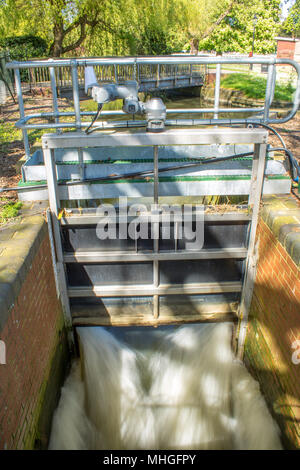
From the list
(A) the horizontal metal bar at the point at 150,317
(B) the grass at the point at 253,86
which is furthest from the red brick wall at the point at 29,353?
(B) the grass at the point at 253,86

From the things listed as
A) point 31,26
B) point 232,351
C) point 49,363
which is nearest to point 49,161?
point 49,363

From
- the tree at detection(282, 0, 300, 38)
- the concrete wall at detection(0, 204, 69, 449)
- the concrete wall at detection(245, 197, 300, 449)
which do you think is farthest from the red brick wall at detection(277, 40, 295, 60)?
the concrete wall at detection(0, 204, 69, 449)

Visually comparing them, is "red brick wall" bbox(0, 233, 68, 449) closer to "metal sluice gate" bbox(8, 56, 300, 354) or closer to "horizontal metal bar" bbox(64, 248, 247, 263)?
"horizontal metal bar" bbox(64, 248, 247, 263)

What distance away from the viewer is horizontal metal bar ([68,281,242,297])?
5039 mm

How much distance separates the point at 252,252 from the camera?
482cm

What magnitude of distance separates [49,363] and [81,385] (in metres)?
0.83

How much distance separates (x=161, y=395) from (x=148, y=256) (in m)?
1.80

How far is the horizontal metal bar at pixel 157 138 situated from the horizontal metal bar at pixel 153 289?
1940 mm

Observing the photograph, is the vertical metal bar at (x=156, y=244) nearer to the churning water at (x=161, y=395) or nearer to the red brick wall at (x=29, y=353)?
the churning water at (x=161, y=395)

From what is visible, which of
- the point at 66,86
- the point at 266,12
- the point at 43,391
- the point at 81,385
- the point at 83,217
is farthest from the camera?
the point at 266,12

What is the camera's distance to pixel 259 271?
15.5 feet

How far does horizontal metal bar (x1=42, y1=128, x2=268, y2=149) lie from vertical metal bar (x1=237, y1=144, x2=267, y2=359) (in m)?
0.27

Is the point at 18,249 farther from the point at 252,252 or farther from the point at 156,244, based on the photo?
the point at 252,252

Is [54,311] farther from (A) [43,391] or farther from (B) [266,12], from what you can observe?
(B) [266,12]
